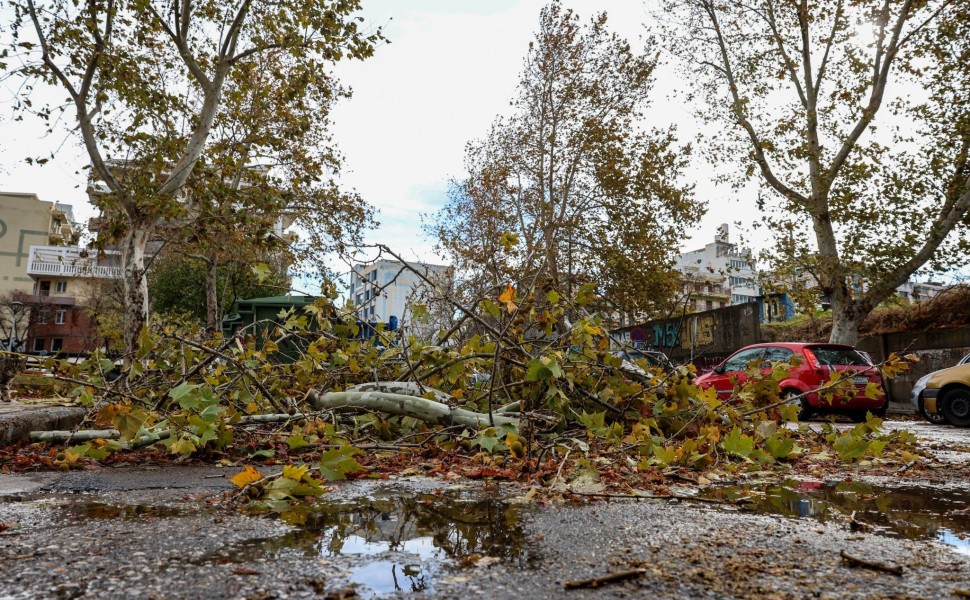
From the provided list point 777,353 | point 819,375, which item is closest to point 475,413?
point 819,375

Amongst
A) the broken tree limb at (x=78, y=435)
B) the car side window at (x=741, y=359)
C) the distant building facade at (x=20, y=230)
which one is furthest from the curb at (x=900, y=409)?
the distant building facade at (x=20, y=230)

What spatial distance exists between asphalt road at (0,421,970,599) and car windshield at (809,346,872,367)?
9.37 m

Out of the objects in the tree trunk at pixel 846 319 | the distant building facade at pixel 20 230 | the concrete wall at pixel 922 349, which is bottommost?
the concrete wall at pixel 922 349

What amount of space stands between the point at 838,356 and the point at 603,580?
11907 millimetres

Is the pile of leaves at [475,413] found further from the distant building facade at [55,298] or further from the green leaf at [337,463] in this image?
the distant building facade at [55,298]

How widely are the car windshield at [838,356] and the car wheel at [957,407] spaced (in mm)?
1387

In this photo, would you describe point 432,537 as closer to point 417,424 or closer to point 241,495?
point 241,495

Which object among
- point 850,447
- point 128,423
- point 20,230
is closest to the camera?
point 128,423

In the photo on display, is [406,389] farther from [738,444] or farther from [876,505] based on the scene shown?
[876,505]

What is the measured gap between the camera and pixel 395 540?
2254 millimetres

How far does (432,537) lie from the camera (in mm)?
2301

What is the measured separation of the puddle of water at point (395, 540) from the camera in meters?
1.87

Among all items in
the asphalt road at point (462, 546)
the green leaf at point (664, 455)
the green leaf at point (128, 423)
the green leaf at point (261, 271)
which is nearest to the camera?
the asphalt road at point (462, 546)

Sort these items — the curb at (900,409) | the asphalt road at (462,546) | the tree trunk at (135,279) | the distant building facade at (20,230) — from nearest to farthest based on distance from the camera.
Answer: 1. the asphalt road at (462,546)
2. the tree trunk at (135,279)
3. the curb at (900,409)
4. the distant building facade at (20,230)
